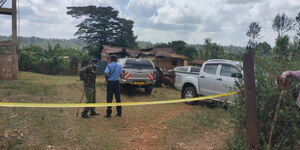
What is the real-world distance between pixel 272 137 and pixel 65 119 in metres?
5.31

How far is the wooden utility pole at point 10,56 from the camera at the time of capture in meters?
15.5

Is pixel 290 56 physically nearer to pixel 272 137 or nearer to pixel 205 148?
pixel 272 137

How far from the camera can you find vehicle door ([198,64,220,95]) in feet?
29.0

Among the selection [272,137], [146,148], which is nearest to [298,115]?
[272,137]

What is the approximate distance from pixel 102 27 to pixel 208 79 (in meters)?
41.6

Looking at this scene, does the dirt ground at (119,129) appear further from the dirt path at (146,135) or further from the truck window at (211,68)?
the truck window at (211,68)

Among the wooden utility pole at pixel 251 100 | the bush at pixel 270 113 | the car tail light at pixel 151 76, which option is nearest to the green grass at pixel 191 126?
the bush at pixel 270 113

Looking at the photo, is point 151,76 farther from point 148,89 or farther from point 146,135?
point 146,135

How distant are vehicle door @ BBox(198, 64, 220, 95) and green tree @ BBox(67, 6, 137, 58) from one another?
3953 centimetres

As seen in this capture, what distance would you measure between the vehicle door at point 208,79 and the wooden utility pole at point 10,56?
1208 cm

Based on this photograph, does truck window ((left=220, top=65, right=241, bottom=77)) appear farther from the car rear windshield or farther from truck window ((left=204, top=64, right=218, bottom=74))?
the car rear windshield

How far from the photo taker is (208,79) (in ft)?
29.5

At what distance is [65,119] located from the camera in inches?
278

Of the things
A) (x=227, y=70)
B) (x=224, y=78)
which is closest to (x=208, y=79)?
(x=224, y=78)
